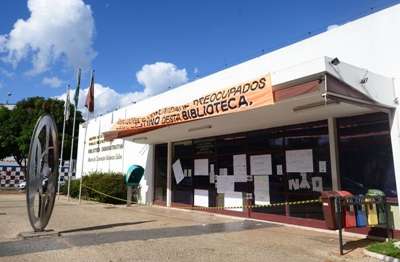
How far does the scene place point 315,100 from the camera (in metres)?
8.38

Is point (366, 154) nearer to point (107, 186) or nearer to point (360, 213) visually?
point (360, 213)

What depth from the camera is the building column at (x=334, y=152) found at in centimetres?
972

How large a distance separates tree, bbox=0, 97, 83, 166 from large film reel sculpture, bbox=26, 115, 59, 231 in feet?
82.2

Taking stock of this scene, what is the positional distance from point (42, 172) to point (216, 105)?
453cm

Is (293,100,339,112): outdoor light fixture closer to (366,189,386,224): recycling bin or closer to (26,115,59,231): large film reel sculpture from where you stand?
(366,189,386,224): recycling bin

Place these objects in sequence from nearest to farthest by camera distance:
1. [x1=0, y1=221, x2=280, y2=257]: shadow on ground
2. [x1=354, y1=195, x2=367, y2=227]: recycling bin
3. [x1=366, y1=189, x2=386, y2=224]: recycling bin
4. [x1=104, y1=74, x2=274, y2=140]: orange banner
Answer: [x1=0, y1=221, x2=280, y2=257]: shadow on ground < [x1=354, y1=195, x2=367, y2=227]: recycling bin < [x1=366, y1=189, x2=386, y2=224]: recycling bin < [x1=104, y1=74, x2=274, y2=140]: orange banner

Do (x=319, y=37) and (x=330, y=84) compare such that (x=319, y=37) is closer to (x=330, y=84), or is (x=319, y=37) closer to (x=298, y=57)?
(x=298, y=57)

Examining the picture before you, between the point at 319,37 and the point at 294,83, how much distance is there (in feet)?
10.3

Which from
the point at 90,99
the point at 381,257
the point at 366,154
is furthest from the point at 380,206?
the point at 90,99

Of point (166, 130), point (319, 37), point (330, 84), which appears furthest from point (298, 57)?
point (166, 130)

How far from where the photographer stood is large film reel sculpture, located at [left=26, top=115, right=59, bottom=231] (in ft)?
29.4

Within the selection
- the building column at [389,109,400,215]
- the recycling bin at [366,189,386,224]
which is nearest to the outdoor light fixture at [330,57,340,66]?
the building column at [389,109,400,215]

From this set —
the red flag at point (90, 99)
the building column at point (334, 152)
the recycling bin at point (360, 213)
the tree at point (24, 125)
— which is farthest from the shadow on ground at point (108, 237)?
the tree at point (24, 125)

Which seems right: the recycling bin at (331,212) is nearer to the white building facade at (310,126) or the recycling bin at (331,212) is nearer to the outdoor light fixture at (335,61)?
the white building facade at (310,126)
